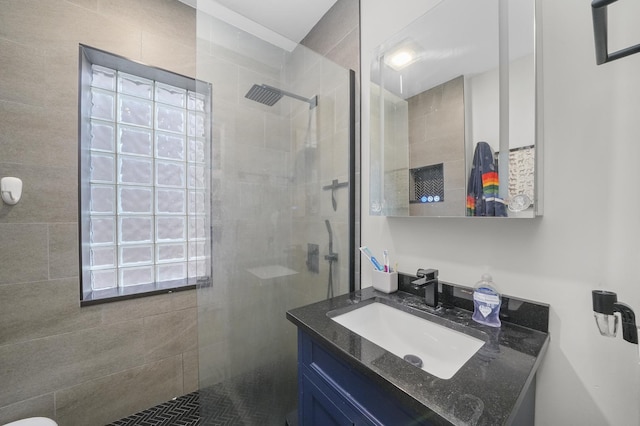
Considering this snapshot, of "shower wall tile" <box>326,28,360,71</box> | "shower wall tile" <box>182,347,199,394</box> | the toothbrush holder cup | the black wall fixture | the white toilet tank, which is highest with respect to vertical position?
"shower wall tile" <box>326,28,360,71</box>

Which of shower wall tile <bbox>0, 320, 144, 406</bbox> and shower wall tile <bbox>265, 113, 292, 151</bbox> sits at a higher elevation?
shower wall tile <bbox>265, 113, 292, 151</bbox>

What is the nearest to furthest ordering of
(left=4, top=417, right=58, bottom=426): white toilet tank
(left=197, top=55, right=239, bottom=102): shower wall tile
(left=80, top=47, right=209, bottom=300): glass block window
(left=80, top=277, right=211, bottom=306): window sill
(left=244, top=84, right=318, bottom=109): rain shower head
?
(left=4, top=417, right=58, bottom=426): white toilet tank
(left=197, top=55, right=239, bottom=102): shower wall tile
(left=244, top=84, right=318, bottom=109): rain shower head
(left=80, top=277, right=211, bottom=306): window sill
(left=80, top=47, right=209, bottom=300): glass block window

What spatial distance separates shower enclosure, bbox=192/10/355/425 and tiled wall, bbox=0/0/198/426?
66 centimetres

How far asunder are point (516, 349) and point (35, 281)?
215 centimetres

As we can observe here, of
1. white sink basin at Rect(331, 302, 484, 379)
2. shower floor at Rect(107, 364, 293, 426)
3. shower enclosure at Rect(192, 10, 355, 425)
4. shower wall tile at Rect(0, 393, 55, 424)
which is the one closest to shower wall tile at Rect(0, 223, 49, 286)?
shower wall tile at Rect(0, 393, 55, 424)

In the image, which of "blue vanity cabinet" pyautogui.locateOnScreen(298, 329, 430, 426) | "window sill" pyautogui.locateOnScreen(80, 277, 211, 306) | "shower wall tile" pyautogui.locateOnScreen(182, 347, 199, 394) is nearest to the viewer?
"blue vanity cabinet" pyautogui.locateOnScreen(298, 329, 430, 426)

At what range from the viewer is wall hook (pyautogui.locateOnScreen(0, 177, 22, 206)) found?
3.84 ft

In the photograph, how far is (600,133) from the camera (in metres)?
0.66

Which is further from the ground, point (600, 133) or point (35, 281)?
point (600, 133)

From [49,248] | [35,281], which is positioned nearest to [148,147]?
[49,248]

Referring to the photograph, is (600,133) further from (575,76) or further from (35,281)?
(35,281)

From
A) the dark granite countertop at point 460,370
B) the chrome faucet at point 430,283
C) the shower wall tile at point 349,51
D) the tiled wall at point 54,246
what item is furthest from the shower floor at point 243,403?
the shower wall tile at point 349,51

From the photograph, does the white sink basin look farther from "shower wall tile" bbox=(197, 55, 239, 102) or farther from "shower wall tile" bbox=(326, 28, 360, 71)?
Answer: "shower wall tile" bbox=(326, 28, 360, 71)

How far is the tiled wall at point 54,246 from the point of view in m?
1.23
